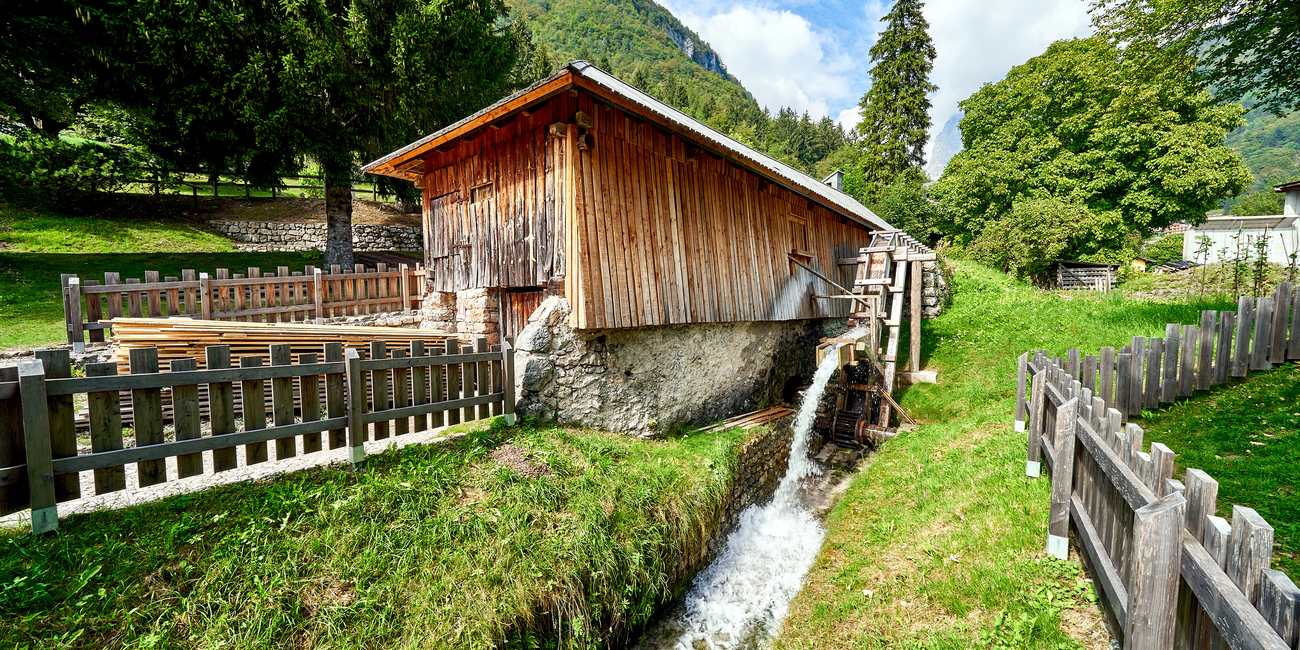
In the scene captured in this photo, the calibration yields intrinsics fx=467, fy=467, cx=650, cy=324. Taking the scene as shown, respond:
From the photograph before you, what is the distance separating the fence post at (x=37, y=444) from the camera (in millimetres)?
2943

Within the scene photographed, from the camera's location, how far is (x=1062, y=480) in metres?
3.57

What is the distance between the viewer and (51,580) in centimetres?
284

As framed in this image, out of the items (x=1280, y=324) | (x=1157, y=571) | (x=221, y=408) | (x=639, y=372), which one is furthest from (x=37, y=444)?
(x=1280, y=324)

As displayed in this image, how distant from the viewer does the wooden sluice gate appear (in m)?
9.06

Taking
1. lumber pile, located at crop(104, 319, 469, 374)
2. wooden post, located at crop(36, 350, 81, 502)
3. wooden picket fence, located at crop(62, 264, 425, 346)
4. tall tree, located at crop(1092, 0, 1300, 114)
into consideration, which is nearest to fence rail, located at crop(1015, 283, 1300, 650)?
tall tree, located at crop(1092, 0, 1300, 114)

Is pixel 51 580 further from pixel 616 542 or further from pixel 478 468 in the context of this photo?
pixel 616 542

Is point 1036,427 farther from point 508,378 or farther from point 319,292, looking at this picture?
point 319,292

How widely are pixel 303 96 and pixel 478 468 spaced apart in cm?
1229

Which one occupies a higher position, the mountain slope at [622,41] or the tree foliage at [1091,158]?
the mountain slope at [622,41]

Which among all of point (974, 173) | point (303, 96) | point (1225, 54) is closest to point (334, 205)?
point (303, 96)

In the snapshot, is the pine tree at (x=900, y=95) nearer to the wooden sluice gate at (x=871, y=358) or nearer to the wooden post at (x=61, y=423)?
the wooden sluice gate at (x=871, y=358)

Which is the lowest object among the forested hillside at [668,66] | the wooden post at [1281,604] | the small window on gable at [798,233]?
the wooden post at [1281,604]

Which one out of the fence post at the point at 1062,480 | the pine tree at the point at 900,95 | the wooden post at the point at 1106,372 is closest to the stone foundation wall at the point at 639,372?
the fence post at the point at 1062,480

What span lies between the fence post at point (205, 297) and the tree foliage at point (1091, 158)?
2553cm
